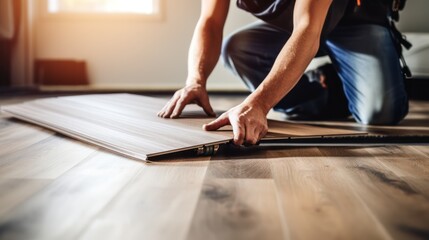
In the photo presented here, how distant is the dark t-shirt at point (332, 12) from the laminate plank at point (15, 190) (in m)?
1.15

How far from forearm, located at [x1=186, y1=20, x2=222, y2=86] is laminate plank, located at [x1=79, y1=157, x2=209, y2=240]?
595 millimetres

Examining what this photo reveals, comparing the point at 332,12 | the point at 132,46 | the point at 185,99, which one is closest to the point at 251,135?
the point at 185,99

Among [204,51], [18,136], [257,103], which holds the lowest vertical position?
[18,136]

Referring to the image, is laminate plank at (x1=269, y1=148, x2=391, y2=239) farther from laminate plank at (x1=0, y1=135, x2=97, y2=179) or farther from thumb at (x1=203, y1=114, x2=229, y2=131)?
Answer: laminate plank at (x1=0, y1=135, x2=97, y2=179)

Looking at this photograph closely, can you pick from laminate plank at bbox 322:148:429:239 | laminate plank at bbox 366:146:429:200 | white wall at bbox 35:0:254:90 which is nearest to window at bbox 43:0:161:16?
white wall at bbox 35:0:254:90

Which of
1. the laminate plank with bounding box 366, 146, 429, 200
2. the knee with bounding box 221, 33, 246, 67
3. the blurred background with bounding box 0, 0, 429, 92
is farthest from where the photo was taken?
the blurred background with bounding box 0, 0, 429, 92

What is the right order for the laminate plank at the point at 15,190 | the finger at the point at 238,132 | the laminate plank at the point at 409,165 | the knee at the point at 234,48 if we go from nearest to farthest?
the laminate plank at the point at 15,190, the laminate plank at the point at 409,165, the finger at the point at 238,132, the knee at the point at 234,48

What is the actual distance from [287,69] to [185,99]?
370 mm

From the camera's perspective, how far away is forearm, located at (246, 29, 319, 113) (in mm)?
1413

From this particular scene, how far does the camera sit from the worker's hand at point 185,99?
1618mm

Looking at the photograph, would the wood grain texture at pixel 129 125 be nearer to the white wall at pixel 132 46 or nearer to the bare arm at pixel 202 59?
the bare arm at pixel 202 59

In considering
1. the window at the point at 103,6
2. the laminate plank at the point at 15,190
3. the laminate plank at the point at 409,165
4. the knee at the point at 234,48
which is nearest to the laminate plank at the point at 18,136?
the laminate plank at the point at 15,190

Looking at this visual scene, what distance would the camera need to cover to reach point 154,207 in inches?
35.9

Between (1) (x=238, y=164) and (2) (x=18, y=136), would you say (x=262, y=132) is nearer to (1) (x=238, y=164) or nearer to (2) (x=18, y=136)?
(1) (x=238, y=164)
